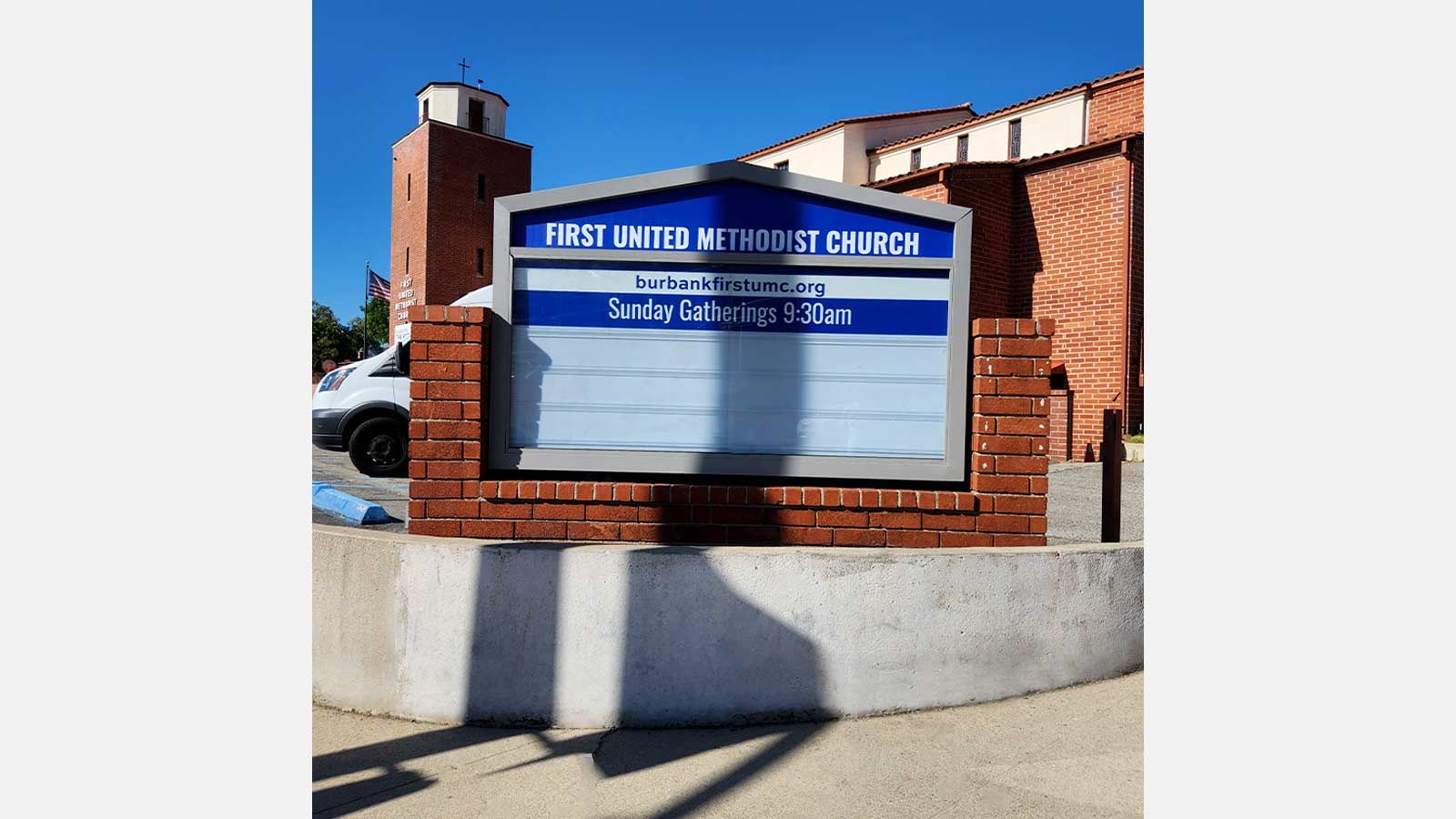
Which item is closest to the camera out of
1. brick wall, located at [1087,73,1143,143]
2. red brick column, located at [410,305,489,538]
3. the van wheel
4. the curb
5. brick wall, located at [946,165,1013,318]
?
red brick column, located at [410,305,489,538]

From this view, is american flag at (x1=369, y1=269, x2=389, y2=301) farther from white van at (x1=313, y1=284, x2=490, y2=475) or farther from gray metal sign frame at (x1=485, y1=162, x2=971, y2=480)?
gray metal sign frame at (x1=485, y1=162, x2=971, y2=480)

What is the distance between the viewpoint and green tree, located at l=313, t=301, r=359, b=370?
71000 mm

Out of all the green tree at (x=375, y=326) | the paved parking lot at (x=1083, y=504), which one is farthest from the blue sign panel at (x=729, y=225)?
the green tree at (x=375, y=326)

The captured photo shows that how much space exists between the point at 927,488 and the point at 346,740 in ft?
9.47

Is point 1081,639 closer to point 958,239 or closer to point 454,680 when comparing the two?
point 958,239

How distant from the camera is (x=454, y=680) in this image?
12.3 ft

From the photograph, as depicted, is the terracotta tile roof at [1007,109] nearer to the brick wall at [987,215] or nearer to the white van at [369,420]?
the brick wall at [987,215]

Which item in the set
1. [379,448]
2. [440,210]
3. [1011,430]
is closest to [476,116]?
[440,210]

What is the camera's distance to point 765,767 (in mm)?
3299

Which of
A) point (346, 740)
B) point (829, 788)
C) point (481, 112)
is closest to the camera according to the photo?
point (829, 788)

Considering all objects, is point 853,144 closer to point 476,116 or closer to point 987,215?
point 987,215

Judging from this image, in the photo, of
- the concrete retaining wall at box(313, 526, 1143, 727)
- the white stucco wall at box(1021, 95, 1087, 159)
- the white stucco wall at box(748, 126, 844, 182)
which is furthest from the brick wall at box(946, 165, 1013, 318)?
the concrete retaining wall at box(313, 526, 1143, 727)

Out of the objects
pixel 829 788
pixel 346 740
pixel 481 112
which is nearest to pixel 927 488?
pixel 829 788

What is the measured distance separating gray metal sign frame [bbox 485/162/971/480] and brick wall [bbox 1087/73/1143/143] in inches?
694
